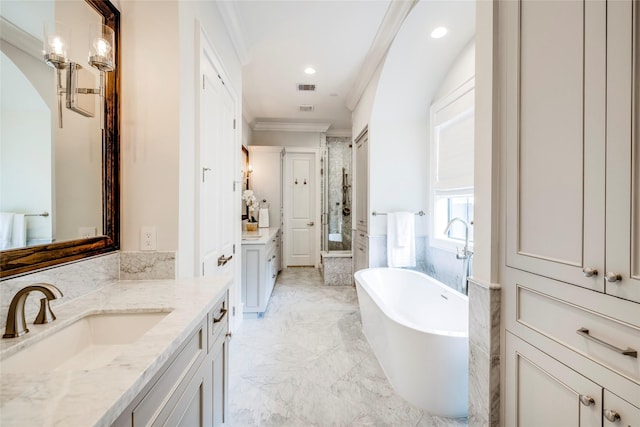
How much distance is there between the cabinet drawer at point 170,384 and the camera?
0.65m

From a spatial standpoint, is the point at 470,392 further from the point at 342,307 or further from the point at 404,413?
the point at 342,307

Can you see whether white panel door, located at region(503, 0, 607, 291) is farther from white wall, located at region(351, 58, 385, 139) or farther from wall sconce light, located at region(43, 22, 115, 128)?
white wall, located at region(351, 58, 385, 139)

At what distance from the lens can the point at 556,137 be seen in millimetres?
917

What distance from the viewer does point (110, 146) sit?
1.31 meters

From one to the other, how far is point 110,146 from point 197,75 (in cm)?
65

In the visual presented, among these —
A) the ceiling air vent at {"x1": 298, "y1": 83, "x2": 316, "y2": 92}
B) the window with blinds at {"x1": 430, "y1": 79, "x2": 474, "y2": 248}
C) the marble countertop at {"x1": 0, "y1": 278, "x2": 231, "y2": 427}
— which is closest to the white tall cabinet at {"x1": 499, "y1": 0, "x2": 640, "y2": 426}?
the marble countertop at {"x1": 0, "y1": 278, "x2": 231, "y2": 427}

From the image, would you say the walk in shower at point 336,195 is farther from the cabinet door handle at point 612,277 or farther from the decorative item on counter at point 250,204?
the cabinet door handle at point 612,277

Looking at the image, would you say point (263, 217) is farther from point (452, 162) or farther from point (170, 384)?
point (170, 384)

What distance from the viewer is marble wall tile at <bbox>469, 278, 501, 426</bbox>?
1172 mm

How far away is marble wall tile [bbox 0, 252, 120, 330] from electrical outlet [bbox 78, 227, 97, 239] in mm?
102

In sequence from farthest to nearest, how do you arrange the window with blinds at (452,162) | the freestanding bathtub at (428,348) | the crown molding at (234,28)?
the window with blinds at (452,162) → the crown molding at (234,28) → the freestanding bathtub at (428,348)

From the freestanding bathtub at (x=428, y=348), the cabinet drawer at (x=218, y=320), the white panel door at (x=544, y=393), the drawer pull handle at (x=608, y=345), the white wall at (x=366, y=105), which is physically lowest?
the freestanding bathtub at (x=428, y=348)

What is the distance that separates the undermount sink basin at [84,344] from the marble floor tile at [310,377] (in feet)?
2.90

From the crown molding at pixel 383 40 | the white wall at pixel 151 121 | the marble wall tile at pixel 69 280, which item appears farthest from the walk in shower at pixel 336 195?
the marble wall tile at pixel 69 280
